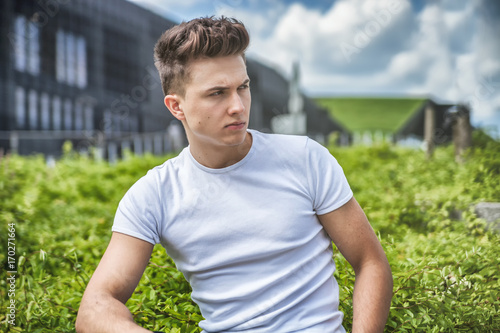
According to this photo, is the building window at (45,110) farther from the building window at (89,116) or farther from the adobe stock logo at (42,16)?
the adobe stock logo at (42,16)

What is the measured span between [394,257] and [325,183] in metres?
1.14

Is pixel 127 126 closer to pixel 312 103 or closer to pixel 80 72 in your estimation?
pixel 80 72

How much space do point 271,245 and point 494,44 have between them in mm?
2640

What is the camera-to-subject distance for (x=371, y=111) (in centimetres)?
4409

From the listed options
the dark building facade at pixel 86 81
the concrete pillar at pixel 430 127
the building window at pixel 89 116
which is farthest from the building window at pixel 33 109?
the concrete pillar at pixel 430 127

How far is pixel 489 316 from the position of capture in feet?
8.01

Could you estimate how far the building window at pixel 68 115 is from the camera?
18094 millimetres

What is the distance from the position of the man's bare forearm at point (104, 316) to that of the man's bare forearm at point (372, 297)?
0.77 m

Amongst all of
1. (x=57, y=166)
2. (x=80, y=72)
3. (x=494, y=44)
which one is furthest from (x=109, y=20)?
(x=494, y=44)

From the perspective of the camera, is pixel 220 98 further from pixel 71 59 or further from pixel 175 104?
pixel 71 59

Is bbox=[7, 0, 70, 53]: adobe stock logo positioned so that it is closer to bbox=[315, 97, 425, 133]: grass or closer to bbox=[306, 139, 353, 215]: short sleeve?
bbox=[306, 139, 353, 215]: short sleeve

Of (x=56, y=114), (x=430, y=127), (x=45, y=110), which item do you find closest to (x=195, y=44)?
(x=430, y=127)

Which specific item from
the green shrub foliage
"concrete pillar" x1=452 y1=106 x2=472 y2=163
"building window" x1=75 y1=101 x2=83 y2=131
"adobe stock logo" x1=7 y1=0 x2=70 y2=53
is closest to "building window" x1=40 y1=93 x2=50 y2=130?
"building window" x1=75 y1=101 x2=83 y2=131
